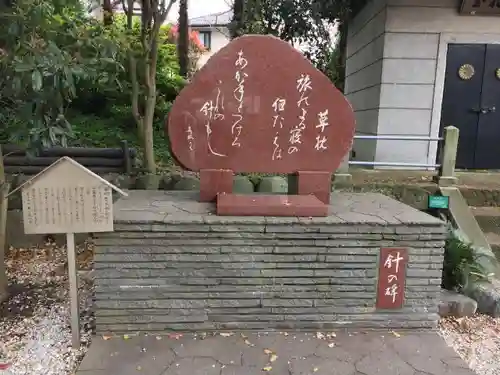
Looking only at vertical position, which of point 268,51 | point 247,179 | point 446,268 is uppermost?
point 268,51

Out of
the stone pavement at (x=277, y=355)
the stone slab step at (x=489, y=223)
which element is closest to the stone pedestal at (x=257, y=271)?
A: the stone pavement at (x=277, y=355)

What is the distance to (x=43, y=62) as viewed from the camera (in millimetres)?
2928

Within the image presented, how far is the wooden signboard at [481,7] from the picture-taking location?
6406mm

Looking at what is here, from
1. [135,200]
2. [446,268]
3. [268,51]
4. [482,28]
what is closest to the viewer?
[268,51]

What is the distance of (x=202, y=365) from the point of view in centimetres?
286

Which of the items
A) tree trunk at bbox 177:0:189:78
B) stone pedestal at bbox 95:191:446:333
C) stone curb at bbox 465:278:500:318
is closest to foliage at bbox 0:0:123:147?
stone pedestal at bbox 95:191:446:333

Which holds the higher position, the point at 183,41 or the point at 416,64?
the point at 183,41

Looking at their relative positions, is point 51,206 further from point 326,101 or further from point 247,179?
point 247,179

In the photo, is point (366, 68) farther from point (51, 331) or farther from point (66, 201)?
point (51, 331)

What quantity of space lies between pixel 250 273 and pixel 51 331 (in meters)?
1.64

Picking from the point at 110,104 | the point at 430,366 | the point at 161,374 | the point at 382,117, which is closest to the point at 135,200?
the point at 161,374

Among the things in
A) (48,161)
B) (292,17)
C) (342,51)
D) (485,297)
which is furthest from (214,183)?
(342,51)

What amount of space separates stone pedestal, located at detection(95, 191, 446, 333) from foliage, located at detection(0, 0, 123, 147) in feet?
3.01

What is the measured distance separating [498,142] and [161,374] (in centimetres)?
665
